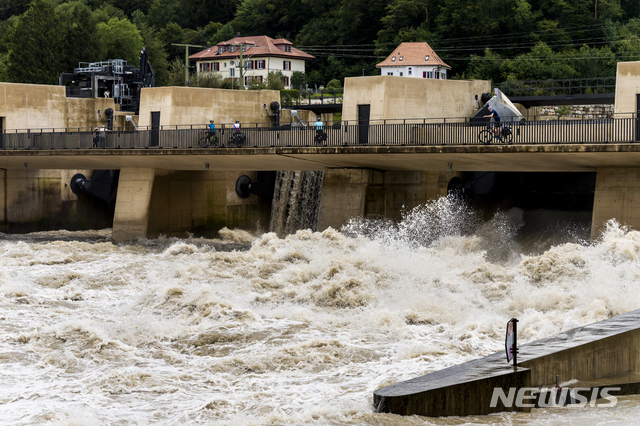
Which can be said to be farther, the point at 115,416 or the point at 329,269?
the point at 329,269

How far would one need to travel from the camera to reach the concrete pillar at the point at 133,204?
36000 millimetres

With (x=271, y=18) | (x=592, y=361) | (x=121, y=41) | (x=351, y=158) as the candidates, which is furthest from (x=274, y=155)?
(x=271, y=18)

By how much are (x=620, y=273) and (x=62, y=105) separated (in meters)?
31.3

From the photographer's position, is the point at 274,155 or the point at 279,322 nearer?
the point at 279,322

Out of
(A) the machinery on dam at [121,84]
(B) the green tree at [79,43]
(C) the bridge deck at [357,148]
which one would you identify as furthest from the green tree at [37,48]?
(C) the bridge deck at [357,148]

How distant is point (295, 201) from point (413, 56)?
43.5 meters

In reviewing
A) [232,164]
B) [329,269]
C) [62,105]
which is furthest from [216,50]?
[329,269]

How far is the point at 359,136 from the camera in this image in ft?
99.1

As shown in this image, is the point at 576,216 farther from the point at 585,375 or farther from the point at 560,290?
the point at 585,375

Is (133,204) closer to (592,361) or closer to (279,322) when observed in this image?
(279,322)

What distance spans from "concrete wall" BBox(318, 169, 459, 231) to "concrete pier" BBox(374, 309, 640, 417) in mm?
18951

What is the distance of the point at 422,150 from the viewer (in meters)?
26.3

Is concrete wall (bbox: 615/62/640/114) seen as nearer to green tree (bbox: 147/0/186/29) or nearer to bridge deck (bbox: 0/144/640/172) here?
bridge deck (bbox: 0/144/640/172)

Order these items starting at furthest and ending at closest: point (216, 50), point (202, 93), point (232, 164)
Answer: point (216, 50), point (202, 93), point (232, 164)
